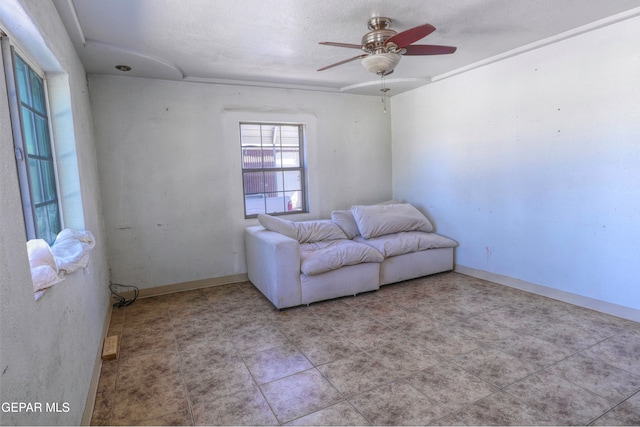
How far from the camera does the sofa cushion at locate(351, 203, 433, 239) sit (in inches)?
163

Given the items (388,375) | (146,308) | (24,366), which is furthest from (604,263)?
(146,308)

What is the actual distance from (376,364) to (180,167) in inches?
116

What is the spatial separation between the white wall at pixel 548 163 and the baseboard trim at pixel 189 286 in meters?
2.70

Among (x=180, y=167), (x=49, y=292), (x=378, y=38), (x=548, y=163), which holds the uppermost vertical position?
(x=378, y=38)

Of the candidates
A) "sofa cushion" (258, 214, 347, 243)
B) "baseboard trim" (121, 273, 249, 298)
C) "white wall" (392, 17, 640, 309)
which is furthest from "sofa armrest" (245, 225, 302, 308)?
"white wall" (392, 17, 640, 309)

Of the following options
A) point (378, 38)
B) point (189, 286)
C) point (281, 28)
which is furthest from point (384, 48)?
point (189, 286)

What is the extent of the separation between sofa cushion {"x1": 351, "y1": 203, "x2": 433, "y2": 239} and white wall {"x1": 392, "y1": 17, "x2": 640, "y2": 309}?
32 centimetres

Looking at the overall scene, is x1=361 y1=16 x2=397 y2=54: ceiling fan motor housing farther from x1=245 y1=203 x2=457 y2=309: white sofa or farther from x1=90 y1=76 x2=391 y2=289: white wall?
x1=90 y1=76 x2=391 y2=289: white wall

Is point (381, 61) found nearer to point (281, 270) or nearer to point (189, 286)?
point (281, 270)

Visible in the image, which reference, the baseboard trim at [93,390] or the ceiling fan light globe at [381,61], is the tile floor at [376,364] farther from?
the ceiling fan light globe at [381,61]

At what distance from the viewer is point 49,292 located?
1386 mm

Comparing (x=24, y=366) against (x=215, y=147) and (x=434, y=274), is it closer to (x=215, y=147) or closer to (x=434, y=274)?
(x=215, y=147)

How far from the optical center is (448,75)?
13.4 feet
